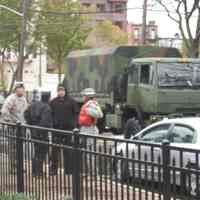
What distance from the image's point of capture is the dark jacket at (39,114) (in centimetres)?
1254

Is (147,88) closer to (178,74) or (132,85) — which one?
(132,85)

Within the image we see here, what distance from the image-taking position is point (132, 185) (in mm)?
5664

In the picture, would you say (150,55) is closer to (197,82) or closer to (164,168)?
(197,82)

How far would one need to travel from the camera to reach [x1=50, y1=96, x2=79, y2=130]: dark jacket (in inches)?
528

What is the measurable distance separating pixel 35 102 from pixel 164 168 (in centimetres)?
779

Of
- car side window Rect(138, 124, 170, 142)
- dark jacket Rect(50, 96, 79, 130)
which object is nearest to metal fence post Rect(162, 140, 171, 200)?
car side window Rect(138, 124, 170, 142)

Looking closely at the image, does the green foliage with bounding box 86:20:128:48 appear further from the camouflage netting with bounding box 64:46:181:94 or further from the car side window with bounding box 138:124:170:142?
the car side window with bounding box 138:124:170:142

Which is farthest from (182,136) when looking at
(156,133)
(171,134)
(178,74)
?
(178,74)

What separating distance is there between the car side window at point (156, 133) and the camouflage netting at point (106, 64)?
1220cm

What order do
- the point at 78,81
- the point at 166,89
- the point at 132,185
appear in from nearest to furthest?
the point at 132,185, the point at 166,89, the point at 78,81

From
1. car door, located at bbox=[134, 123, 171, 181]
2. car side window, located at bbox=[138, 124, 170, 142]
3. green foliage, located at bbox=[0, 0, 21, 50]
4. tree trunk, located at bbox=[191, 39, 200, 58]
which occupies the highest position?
green foliage, located at bbox=[0, 0, 21, 50]

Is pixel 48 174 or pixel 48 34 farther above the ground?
pixel 48 34

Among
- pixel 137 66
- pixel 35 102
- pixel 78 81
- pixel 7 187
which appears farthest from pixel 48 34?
pixel 7 187

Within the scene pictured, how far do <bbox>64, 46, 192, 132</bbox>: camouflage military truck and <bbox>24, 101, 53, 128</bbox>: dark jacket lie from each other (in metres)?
9.70
